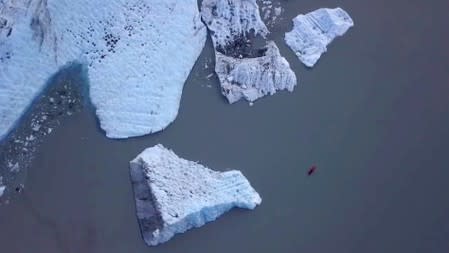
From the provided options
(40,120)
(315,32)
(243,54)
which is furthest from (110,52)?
(315,32)

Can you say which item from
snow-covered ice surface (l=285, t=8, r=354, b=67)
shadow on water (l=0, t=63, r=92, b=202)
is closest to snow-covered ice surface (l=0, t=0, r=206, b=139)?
shadow on water (l=0, t=63, r=92, b=202)

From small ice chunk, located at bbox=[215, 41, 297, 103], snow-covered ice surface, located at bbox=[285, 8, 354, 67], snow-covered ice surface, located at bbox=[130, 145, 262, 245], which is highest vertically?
snow-covered ice surface, located at bbox=[285, 8, 354, 67]

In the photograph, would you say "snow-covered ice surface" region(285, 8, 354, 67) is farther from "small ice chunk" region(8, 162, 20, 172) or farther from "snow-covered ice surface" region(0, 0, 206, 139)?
"small ice chunk" region(8, 162, 20, 172)

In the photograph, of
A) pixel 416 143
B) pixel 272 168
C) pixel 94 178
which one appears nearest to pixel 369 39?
pixel 416 143

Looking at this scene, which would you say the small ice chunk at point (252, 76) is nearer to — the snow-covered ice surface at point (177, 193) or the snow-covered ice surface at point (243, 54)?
the snow-covered ice surface at point (243, 54)

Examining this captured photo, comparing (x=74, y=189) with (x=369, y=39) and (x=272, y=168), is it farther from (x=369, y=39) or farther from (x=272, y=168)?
(x=369, y=39)

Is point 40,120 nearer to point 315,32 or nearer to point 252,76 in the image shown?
point 252,76
